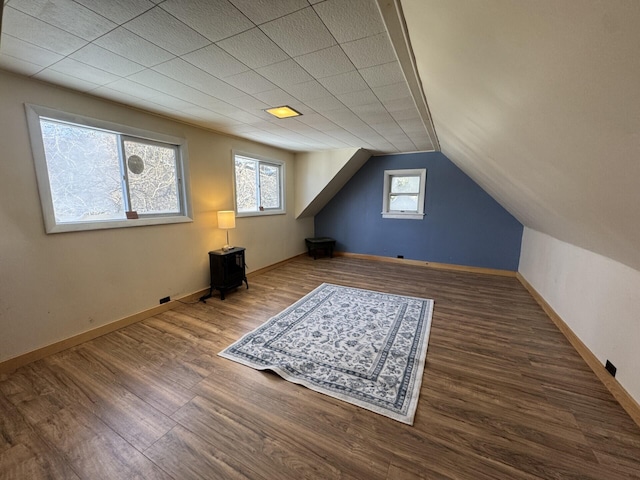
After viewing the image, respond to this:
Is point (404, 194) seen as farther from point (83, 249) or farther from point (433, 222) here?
point (83, 249)

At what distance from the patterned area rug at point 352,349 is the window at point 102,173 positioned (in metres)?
1.87

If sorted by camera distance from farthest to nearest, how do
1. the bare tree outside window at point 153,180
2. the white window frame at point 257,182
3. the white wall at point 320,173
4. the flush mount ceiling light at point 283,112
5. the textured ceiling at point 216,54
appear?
the white wall at point 320,173 → the white window frame at point 257,182 → the bare tree outside window at point 153,180 → the flush mount ceiling light at point 283,112 → the textured ceiling at point 216,54

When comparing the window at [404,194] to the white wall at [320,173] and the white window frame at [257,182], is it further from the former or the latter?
the white window frame at [257,182]

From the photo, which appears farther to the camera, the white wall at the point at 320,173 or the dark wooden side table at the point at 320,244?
the dark wooden side table at the point at 320,244

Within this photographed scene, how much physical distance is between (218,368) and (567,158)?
104 inches

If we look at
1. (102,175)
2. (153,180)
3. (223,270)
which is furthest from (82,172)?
(223,270)

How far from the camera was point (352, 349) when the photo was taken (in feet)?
7.43

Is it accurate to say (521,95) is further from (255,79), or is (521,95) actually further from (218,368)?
(218,368)

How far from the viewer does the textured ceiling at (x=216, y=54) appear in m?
1.27

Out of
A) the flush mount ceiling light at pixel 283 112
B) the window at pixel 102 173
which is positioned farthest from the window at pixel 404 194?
the window at pixel 102 173

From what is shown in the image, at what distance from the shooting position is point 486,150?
227 centimetres

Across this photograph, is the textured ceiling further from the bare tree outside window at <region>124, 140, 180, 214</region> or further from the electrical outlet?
the electrical outlet

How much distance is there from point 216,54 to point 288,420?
7.91ft

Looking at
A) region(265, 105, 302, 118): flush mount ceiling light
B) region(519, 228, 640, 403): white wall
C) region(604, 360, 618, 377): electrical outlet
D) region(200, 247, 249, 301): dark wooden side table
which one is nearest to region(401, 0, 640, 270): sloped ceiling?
region(519, 228, 640, 403): white wall
